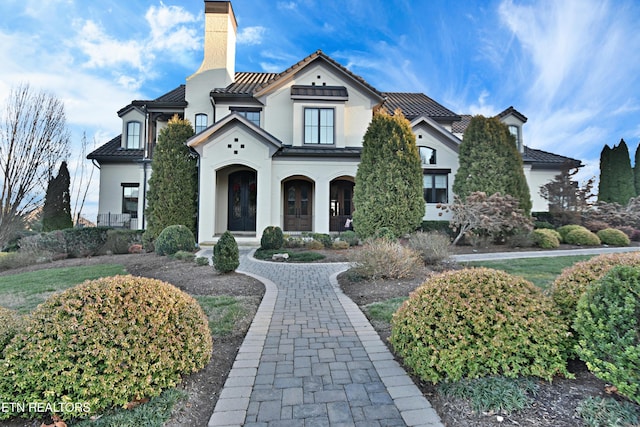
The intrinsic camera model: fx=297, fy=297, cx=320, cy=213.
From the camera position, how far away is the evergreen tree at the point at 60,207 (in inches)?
650

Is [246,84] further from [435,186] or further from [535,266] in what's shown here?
[535,266]

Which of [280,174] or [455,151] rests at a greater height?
[455,151]

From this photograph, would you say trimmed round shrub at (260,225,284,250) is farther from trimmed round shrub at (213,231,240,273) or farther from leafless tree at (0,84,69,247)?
leafless tree at (0,84,69,247)

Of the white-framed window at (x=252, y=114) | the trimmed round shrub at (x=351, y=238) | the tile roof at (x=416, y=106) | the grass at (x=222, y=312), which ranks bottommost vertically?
the grass at (x=222, y=312)

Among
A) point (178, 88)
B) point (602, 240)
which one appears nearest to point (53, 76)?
point (178, 88)

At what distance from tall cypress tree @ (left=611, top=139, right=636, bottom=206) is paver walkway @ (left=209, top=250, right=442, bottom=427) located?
1127 inches

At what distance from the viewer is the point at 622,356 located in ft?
7.19

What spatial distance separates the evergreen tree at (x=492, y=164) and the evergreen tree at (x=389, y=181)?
10.0 ft

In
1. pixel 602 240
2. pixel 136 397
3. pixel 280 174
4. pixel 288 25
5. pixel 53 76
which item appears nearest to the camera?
pixel 136 397

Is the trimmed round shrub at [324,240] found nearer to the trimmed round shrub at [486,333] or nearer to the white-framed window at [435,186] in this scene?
the white-framed window at [435,186]

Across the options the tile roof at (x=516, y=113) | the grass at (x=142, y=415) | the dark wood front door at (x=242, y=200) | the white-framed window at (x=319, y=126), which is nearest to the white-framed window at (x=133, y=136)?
the dark wood front door at (x=242, y=200)

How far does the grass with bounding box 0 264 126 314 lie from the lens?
5.81 meters

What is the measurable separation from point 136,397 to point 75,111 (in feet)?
43.5

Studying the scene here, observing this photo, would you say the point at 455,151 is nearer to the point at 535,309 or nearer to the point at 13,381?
the point at 535,309
